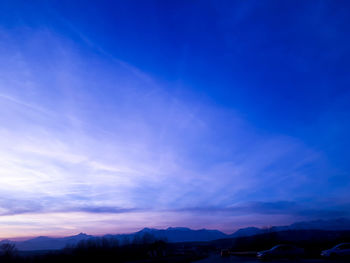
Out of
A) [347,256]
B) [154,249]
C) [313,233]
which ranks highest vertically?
[313,233]

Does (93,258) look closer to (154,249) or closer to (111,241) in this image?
(154,249)

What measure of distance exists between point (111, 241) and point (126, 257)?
17842mm

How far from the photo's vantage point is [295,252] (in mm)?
34250

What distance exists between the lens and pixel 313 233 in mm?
197000

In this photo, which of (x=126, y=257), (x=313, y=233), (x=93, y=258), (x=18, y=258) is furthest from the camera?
(x=313, y=233)

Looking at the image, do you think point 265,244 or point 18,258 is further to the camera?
point 265,244

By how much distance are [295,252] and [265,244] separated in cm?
4968

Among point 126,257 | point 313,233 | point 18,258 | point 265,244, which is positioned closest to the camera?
point 18,258

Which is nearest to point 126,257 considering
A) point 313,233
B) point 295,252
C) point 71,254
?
point 71,254

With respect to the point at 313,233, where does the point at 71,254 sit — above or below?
below

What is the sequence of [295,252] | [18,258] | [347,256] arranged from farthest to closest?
[18,258] < [295,252] < [347,256]

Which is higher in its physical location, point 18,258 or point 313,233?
point 313,233

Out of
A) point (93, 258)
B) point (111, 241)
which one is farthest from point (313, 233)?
point (93, 258)

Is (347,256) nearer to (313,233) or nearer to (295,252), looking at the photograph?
(295,252)
